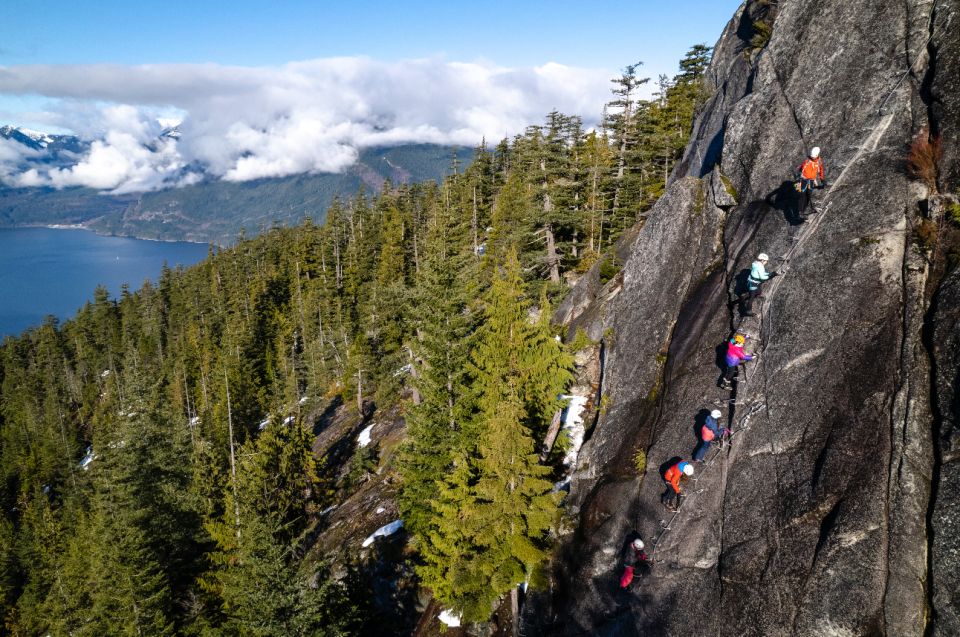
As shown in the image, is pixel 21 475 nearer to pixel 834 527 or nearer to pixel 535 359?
pixel 535 359

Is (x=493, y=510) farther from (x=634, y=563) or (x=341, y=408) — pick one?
(x=341, y=408)

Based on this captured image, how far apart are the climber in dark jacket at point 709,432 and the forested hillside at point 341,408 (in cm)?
465

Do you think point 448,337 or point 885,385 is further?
point 448,337

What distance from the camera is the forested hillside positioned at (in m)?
16.4

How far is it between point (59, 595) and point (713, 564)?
143 ft

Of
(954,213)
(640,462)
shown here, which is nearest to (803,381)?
(954,213)

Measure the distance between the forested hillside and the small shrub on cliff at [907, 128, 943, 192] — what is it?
38.1 feet

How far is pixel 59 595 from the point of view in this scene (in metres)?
32.9

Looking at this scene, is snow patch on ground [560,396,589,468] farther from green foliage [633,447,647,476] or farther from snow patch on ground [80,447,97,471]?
snow patch on ground [80,447,97,471]

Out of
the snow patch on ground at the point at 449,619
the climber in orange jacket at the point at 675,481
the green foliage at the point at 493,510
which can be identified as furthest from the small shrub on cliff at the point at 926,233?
the snow patch on ground at the point at 449,619

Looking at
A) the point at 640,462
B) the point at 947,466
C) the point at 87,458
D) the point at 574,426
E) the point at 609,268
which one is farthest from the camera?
the point at 87,458

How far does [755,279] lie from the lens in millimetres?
12570

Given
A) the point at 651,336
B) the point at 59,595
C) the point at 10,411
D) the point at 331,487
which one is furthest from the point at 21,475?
the point at 651,336

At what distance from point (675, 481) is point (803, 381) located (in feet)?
13.2
